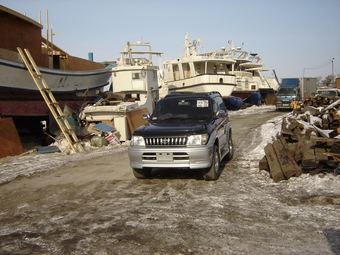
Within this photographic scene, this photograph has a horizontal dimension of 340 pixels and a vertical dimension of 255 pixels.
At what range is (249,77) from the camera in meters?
38.3

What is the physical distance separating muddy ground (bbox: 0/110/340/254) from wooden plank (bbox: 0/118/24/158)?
3.82m

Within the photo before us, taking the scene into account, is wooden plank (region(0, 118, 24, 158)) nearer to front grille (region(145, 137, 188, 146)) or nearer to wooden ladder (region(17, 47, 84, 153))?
wooden ladder (region(17, 47, 84, 153))

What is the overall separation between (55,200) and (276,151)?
4.68 m

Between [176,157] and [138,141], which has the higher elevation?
[138,141]

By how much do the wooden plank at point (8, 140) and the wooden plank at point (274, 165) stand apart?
8.45 m

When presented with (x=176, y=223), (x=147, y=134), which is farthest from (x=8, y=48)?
(x=176, y=223)

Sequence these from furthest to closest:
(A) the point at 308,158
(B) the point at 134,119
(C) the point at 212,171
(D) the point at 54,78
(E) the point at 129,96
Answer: (E) the point at 129,96, (D) the point at 54,78, (B) the point at 134,119, (C) the point at 212,171, (A) the point at 308,158

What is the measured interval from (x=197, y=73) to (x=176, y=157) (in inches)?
1072

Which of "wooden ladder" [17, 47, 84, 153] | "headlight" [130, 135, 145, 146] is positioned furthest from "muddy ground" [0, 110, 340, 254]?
"wooden ladder" [17, 47, 84, 153]

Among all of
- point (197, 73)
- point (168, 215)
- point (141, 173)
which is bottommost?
point (168, 215)

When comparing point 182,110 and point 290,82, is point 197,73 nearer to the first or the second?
point 290,82

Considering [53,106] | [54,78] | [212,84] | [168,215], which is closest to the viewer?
[168,215]

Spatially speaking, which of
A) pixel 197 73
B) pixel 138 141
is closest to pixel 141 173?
pixel 138 141

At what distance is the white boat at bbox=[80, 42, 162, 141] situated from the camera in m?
14.6
